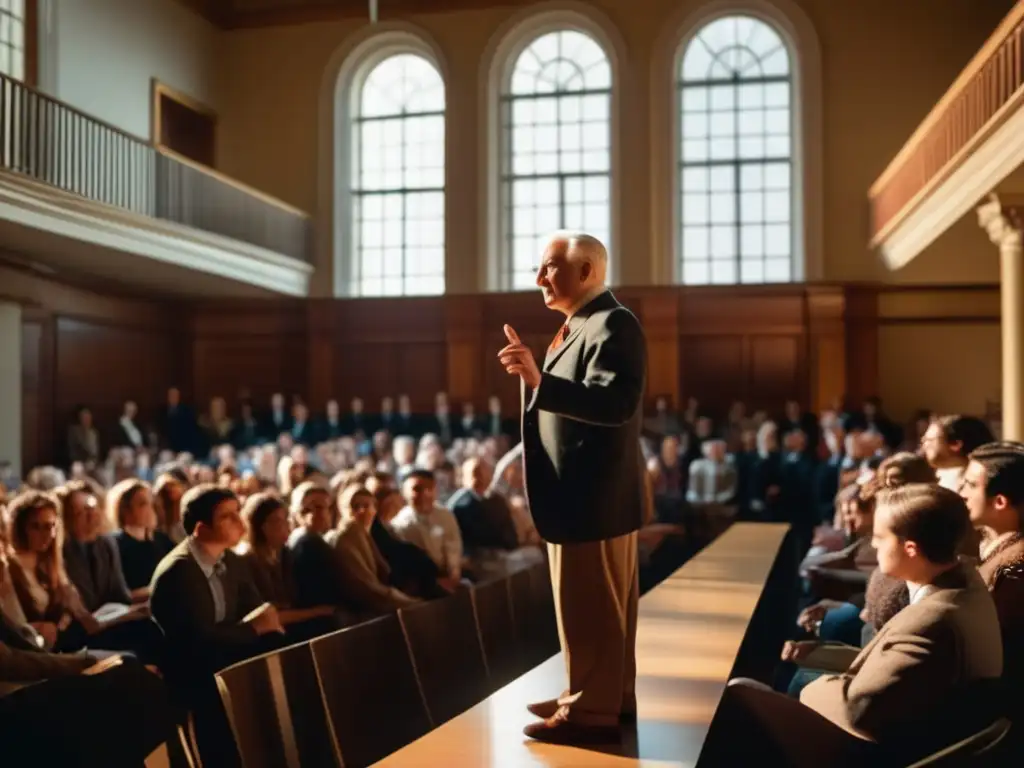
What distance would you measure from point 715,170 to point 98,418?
10.3 m

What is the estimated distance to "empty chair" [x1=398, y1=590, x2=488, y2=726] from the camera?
4250 mm

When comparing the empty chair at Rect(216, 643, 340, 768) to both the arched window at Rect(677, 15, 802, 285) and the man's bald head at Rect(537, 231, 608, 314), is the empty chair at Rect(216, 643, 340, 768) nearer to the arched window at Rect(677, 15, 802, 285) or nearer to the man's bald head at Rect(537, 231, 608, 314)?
the man's bald head at Rect(537, 231, 608, 314)

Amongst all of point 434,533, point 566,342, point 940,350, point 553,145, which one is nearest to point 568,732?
point 566,342

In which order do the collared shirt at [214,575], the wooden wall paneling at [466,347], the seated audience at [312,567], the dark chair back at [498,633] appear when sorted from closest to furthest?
the collared shirt at [214,575], the dark chair back at [498,633], the seated audience at [312,567], the wooden wall paneling at [466,347]

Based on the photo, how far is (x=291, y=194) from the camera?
19109 millimetres

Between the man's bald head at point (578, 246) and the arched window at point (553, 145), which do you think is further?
the arched window at point (553, 145)

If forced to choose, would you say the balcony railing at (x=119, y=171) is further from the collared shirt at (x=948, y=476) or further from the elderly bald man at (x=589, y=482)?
the elderly bald man at (x=589, y=482)

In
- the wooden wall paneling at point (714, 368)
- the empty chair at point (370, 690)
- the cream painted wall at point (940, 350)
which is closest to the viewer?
the empty chair at point (370, 690)

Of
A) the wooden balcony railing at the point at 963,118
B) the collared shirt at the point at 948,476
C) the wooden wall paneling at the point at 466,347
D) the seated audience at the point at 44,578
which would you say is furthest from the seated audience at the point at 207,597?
the wooden wall paneling at the point at 466,347

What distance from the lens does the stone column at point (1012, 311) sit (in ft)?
34.4

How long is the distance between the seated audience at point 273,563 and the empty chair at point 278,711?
1828 millimetres

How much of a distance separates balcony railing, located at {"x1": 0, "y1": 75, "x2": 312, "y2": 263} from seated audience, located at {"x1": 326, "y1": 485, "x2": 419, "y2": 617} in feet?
21.9

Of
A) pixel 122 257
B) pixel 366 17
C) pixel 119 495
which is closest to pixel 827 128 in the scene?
pixel 366 17

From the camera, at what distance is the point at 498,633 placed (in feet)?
16.9
